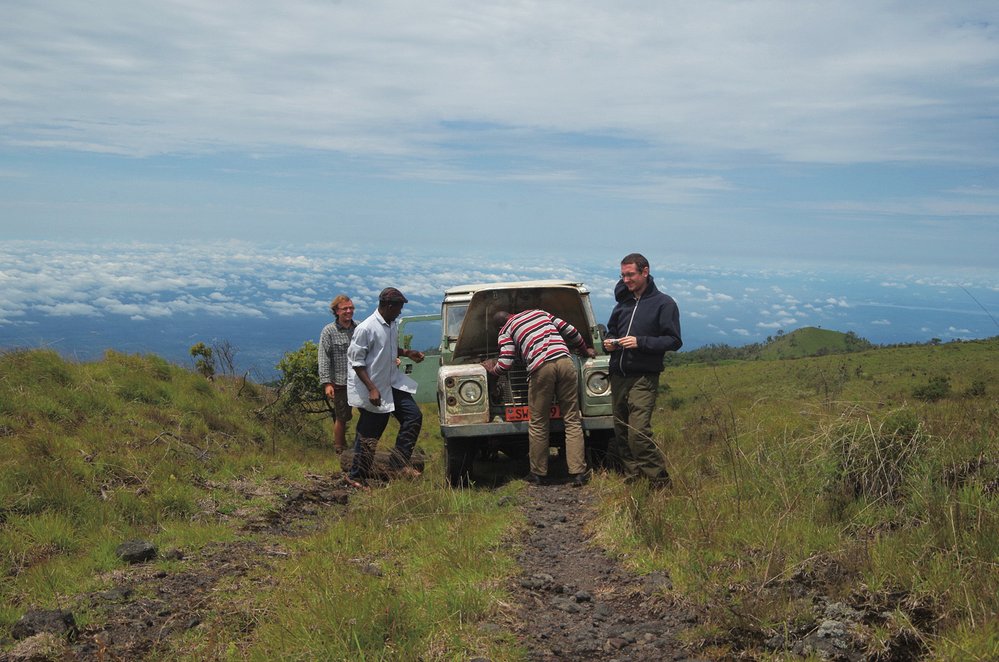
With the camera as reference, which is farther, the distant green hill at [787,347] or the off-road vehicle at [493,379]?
the distant green hill at [787,347]

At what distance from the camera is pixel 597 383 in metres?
8.46

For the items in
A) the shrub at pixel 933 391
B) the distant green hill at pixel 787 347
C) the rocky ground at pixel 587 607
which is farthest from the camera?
the distant green hill at pixel 787 347

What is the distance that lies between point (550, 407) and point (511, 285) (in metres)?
1.84

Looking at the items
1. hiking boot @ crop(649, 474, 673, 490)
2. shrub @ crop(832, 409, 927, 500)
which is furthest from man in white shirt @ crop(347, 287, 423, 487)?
shrub @ crop(832, 409, 927, 500)

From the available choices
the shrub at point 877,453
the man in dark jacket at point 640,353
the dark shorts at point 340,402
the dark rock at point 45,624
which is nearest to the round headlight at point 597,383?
the man in dark jacket at point 640,353

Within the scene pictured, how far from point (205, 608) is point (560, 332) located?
4674mm

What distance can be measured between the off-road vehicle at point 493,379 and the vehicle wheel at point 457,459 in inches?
0.4

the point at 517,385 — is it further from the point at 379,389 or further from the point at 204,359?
the point at 204,359

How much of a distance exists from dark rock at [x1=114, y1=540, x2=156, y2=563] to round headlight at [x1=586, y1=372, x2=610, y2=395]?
4.62 metres

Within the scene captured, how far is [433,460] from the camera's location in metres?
10.7

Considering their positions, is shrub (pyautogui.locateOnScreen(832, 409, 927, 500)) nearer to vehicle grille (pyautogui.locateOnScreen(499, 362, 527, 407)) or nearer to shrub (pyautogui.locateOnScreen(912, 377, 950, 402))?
vehicle grille (pyautogui.locateOnScreen(499, 362, 527, 407))

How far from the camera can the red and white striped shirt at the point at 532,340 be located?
26.1 ft

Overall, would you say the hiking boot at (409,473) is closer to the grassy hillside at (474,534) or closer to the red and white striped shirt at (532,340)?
the grassy hillside at (474,534)

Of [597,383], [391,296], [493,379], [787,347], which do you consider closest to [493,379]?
[493,379]
